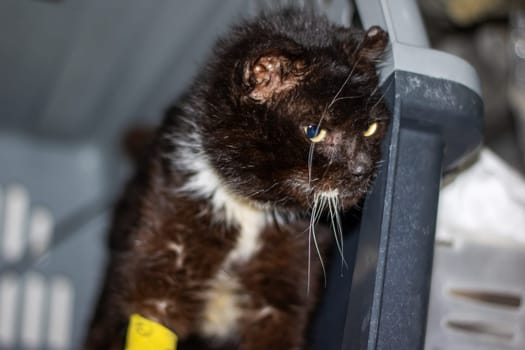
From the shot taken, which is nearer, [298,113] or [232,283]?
[298,113]

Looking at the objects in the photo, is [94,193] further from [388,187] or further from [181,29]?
[388,187]

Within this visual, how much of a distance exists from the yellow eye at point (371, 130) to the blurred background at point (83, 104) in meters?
0.48

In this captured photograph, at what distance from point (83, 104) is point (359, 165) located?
43.5 inches

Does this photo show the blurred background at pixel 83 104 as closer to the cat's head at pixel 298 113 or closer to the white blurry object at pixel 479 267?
the cat's head at pixel 298 113

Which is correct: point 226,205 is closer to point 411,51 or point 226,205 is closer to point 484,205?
point 411,51

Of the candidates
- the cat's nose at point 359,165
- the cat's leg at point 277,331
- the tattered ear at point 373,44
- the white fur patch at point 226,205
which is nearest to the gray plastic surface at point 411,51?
the tattered ear at point 373,44

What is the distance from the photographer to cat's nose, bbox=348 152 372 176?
892 mm

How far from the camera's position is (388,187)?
892 mm

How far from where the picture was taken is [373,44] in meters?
0.93

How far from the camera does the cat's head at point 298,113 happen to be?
0.87 m

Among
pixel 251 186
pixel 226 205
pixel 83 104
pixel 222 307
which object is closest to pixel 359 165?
pixel 251 186

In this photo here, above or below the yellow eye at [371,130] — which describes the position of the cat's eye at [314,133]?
below

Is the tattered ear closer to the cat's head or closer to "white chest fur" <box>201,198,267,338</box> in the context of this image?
the cat's head

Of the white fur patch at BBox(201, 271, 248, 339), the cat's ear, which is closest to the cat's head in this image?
the cat's ear
